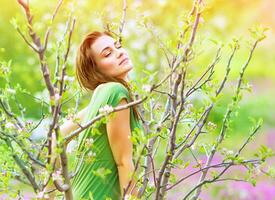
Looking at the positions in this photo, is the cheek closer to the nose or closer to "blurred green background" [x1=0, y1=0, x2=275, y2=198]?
the nose

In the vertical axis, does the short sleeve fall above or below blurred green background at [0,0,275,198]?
below

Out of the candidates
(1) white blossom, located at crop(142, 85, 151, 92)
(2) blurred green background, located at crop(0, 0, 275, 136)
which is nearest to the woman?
(2) blurred green background, located at crop(0, 0, 275, 136)

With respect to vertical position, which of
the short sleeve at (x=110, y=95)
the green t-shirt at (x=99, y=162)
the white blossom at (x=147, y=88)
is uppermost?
the short sleeve at (x=110, y=95)

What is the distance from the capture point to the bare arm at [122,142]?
105 inches

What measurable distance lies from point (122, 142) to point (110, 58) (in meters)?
0.36

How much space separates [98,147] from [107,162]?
0.24 feet

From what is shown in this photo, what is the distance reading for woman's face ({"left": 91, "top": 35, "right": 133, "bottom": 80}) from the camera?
112 inches

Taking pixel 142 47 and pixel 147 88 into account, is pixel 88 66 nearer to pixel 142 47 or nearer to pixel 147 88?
pixel 147 88

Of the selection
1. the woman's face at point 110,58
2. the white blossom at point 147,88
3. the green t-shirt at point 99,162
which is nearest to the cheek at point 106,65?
the woman's face at point 110,58

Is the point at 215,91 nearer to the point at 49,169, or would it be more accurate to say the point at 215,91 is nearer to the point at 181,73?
the point at 181,73

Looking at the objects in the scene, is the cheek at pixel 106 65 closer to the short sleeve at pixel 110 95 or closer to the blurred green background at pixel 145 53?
the short sleeve at pixel 110 95

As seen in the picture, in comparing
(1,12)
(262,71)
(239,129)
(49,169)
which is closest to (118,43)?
(49,169)

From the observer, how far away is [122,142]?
269 cm

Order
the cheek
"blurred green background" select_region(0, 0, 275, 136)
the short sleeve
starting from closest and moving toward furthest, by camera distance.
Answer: the short sleeve < the cheek < "blurred green background" select_region(0, 0, 275, 136)
